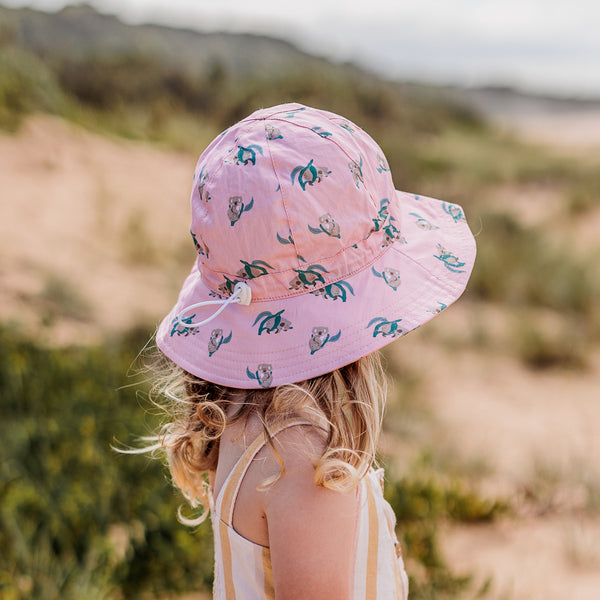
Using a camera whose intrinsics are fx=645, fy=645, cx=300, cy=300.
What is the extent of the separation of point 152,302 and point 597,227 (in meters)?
8.04

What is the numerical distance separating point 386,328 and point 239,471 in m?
0.36

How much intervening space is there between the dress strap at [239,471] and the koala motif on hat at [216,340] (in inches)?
7.0

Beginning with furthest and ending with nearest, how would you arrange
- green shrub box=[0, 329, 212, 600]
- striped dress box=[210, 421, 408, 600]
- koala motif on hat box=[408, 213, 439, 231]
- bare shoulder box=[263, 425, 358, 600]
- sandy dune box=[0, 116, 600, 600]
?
sandy dune box=[0, 116, 600, 600] < green shrub box=[0, 329, 212, 600] < koala motif on hat box=[408, 213, 439, 231] < striped dress box=[210, 421, 408, 600] < bare shoulder box=[263, 425, 358, 600]

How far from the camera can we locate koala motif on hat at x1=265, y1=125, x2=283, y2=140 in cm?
114

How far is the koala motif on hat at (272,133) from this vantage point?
1140 millimetres

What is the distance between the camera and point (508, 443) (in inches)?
169

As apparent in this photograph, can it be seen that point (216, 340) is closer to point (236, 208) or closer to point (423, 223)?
point (236, 208)

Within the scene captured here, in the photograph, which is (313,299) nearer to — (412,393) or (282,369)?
(282,369)

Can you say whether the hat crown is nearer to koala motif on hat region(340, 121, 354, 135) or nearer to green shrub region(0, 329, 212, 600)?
koala motif on hat region(340, 121, 354, 135)

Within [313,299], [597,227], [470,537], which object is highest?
[313,299]

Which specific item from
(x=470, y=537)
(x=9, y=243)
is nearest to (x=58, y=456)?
(x=470, y=537)

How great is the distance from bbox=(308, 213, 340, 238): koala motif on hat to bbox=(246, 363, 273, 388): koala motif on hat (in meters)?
0.25

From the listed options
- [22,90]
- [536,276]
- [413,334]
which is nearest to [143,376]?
[413,334]

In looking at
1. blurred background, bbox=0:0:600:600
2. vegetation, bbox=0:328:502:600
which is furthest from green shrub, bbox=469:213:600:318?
vegetation, bbox=0:328:502:600
